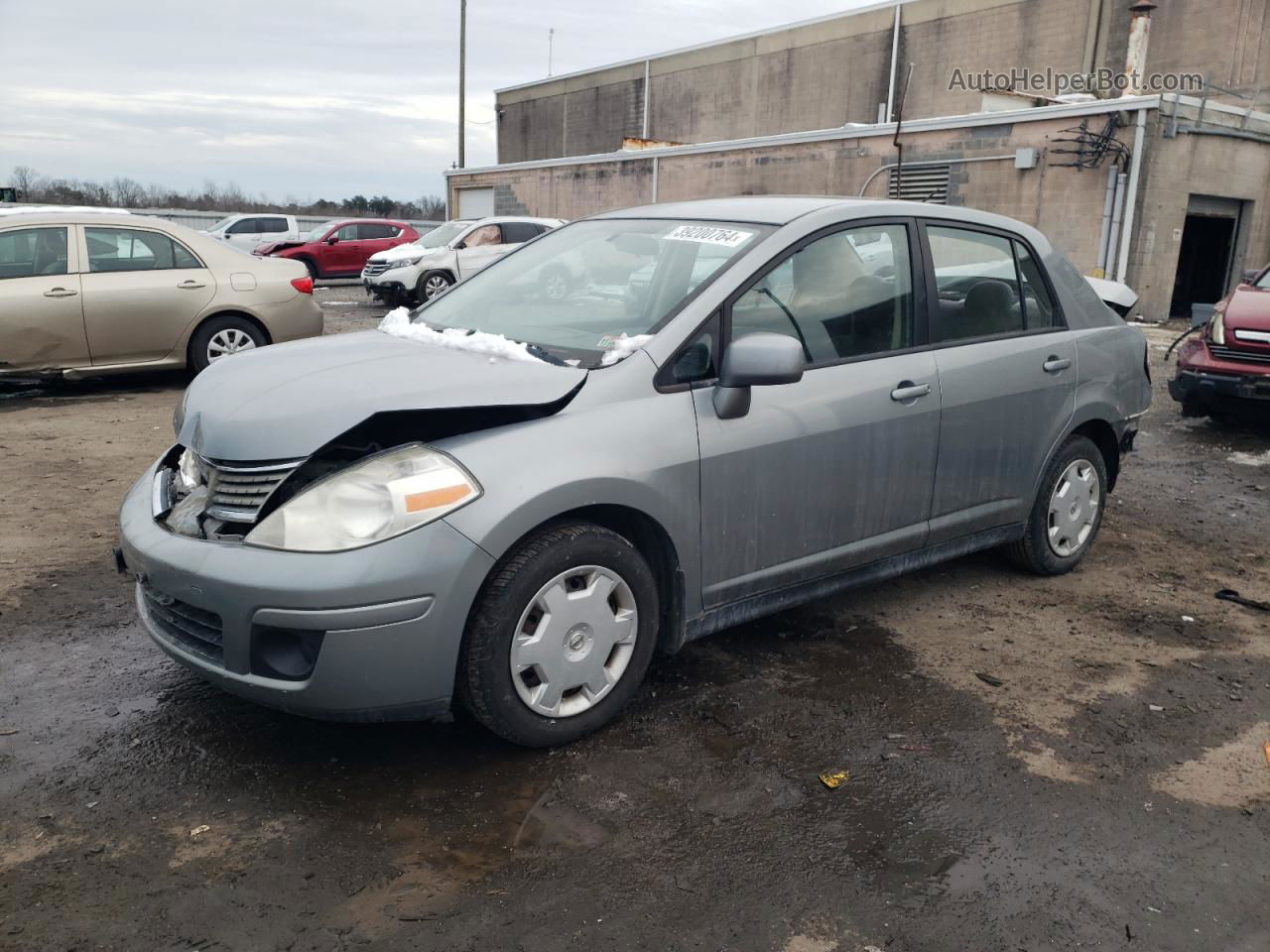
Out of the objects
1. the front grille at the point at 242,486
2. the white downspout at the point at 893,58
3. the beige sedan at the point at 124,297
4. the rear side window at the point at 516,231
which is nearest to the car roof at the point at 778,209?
the front grille at the point at 242,486

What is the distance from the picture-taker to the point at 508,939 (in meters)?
2.45

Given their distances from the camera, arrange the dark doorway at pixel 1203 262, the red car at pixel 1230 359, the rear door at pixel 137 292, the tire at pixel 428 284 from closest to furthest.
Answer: the red car at pixel 1230 359 < the rear door at pixel 137 292 < the tire at pixel 428 284 < the dark doorway at pixel 1203 262

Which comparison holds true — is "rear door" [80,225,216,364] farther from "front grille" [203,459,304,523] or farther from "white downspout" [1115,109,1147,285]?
"white downspout" [1115,109,1147,285]

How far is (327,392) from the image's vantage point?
3.21 m

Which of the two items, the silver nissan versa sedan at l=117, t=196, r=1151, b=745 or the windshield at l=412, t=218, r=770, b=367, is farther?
the windshield at l=412, t=218, r=770, b=367

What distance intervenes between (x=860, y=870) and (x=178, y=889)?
5.59 feet

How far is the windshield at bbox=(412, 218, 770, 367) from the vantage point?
365 centimetres

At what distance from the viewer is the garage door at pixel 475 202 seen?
3731cm

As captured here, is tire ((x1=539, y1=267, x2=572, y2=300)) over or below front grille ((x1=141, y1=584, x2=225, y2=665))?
over

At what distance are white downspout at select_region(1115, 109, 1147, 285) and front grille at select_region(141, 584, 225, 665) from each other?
18.2m

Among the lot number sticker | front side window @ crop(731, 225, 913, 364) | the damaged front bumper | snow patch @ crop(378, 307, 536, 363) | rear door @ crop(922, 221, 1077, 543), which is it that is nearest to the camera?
the damaged front bumper

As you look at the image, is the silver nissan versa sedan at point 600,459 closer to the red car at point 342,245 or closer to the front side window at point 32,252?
the front side window at point 32,252

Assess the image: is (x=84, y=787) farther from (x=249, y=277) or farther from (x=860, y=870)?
(x=249, y=277)

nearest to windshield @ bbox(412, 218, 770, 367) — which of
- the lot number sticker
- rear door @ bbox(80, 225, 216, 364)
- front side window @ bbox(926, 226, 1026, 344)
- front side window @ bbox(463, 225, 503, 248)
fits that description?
the lot number sticker
